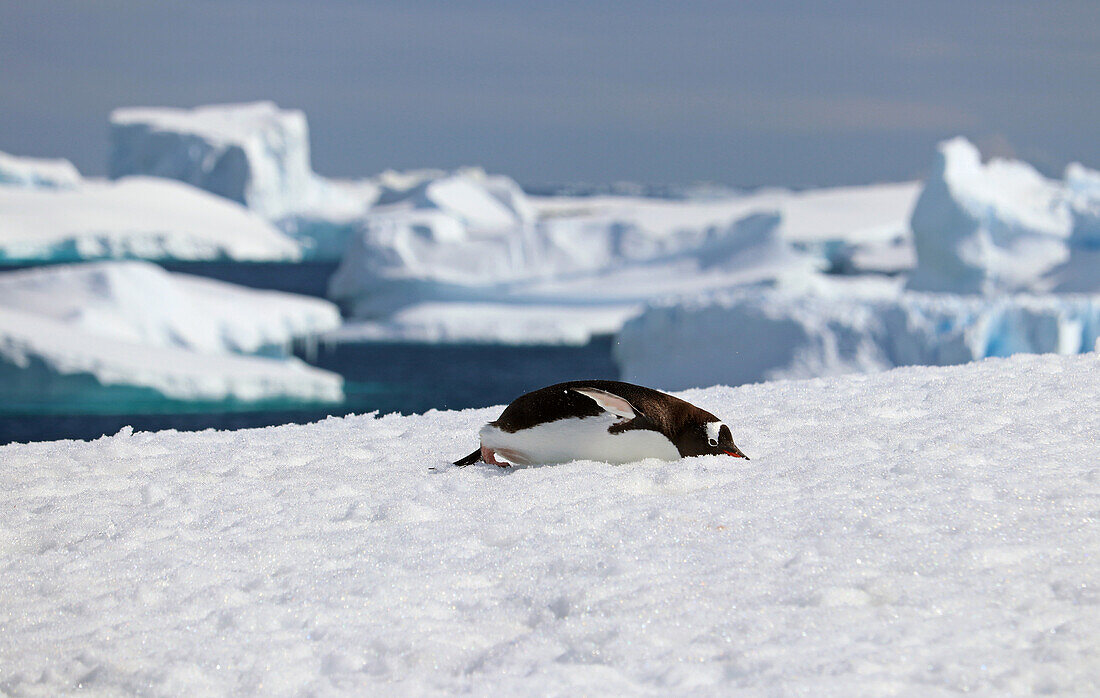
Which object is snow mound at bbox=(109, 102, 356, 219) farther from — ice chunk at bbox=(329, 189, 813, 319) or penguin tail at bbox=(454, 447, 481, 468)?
penguin tail at bbox=(454, 447, 481, 468)

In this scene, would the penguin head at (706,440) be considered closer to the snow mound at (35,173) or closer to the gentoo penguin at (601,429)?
the gentoo penguin at (601,429)

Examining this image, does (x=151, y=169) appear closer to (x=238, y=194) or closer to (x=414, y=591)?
(x=238, y=194)

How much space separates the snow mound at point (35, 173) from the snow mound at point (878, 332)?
5786 centimetres

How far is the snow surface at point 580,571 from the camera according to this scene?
2.07m

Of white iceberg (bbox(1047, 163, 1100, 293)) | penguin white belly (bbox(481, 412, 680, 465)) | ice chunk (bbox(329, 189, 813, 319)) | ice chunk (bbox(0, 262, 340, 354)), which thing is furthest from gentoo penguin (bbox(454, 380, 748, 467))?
ice chunk (bbox(329, 189, 813, 319))

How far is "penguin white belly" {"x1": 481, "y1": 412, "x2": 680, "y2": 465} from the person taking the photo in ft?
10.9

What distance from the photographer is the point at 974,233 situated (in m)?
24.9

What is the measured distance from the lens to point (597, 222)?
35469 millimetres

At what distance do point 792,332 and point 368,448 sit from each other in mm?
11759

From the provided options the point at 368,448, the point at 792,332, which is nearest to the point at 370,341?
the point at 792,332

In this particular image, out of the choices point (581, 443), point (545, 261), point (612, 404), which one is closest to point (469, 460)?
point (581, 443)

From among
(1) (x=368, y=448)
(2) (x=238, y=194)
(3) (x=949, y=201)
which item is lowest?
(1) (x=368, y=448)

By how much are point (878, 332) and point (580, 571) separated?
13.3m

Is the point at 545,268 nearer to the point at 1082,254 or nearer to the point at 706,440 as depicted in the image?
the point at 1082,254
